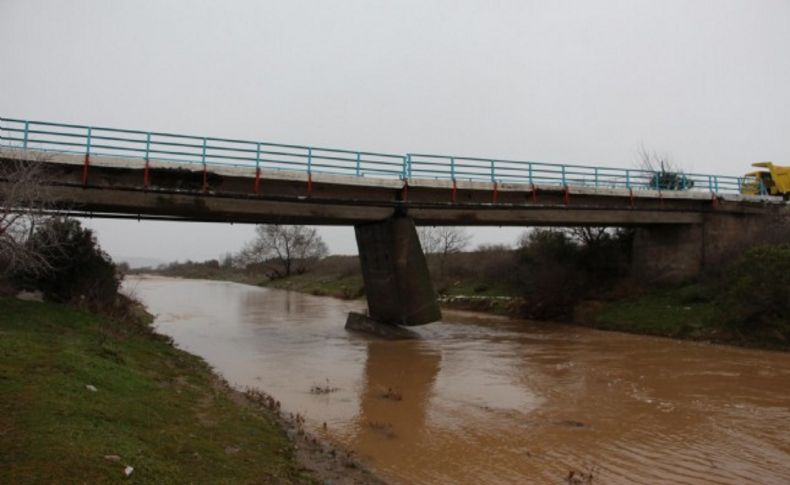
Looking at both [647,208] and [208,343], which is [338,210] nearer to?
[208,343]

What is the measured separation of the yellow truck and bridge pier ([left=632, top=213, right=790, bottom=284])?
112 inches

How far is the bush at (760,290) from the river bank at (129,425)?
1789 centimetres

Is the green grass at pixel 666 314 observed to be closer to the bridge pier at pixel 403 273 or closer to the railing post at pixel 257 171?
the bridge pier at pixel 403 273

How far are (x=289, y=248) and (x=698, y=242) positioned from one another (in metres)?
61.0

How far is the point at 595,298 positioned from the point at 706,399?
58.0 ft

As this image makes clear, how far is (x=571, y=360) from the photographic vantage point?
17500mm

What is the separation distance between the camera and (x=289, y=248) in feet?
264

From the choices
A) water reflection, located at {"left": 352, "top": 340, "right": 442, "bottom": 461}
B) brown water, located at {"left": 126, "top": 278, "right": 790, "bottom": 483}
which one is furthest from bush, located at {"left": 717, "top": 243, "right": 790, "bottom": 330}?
water reflection, located at {"left": 352, "top": 340, "right": 442, "bottom": 461}

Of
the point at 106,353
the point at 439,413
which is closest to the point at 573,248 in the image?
the point at 439,413

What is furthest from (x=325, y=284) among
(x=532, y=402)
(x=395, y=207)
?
(x=532, y=402)

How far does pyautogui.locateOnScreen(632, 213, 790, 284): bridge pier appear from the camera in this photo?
90.5 ft

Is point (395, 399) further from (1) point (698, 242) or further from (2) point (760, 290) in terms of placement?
(1) point (698, 242)

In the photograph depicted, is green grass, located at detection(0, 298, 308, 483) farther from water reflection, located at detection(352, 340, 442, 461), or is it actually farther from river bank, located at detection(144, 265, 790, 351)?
river bank, located at detection(144, 265, 790, 351)

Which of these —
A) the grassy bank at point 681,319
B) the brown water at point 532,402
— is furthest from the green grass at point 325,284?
the brown water at point 532,402
